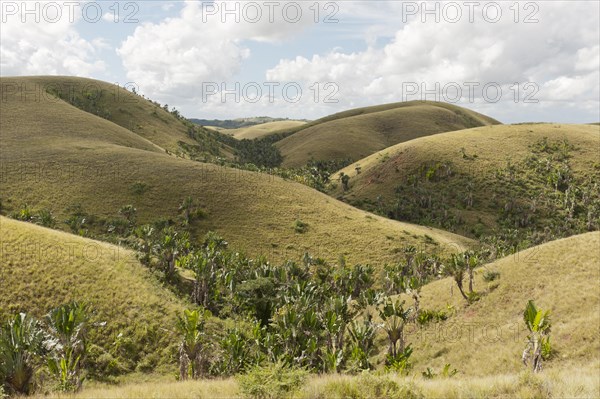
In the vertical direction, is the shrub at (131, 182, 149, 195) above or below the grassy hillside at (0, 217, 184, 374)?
above

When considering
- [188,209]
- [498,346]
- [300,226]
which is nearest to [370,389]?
[498,346]

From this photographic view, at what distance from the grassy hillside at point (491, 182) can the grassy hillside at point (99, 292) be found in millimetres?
84262

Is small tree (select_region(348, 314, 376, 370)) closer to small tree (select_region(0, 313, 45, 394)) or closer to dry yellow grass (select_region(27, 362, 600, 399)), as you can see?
dry yellow grass (select_region(27, 362, 600, 399))

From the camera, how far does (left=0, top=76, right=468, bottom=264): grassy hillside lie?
80.7 m

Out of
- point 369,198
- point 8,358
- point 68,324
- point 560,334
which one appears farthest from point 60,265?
point 369,198

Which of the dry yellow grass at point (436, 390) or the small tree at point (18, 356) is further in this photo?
the small tree at point (18, 356)

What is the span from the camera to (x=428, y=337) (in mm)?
38781

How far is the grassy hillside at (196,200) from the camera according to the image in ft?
265

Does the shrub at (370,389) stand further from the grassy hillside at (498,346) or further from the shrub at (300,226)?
the shrub at (300,226)

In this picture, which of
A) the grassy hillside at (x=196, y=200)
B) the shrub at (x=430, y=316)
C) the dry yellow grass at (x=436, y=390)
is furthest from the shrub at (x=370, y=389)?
the grassy hillside at (x=196, y=200)

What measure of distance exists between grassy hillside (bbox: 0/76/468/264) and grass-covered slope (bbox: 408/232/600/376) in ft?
108

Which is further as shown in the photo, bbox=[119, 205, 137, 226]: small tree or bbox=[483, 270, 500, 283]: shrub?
bbox=[119, 205, 137, 226]: small tree

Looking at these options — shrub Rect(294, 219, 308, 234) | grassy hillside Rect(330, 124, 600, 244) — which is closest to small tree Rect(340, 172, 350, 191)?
grassy hillside Rect(330, 124, 600, 244)

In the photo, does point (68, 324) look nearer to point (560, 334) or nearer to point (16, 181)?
point (560, 334)
